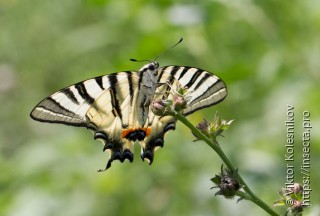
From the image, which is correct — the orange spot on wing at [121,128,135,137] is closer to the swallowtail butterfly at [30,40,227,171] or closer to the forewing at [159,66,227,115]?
the swallowtail butterfly at [30,40,227,171]

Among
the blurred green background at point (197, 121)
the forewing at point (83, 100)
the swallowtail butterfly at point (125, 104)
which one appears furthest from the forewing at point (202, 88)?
the blurred green background at point (197, 121)

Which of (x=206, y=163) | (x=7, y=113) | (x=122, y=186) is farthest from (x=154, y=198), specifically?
(x=7, y=113)

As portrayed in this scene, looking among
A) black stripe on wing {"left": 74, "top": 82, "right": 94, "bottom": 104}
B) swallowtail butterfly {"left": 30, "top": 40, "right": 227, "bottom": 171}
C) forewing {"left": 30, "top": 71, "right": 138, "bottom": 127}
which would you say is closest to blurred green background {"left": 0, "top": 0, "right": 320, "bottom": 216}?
swallowtail butterfly {"left": 30, "top": 40, "right": 227, "bottom": 171}

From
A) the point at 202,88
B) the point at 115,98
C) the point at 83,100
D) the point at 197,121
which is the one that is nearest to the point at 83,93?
the point at 83,100

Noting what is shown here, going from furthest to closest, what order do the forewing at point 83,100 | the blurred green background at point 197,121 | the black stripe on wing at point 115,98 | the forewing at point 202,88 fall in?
the blurred green background at point 197,121, the black stripe on wing at point 115,98, the forewing at point 83,100, the forewing at point 202,88

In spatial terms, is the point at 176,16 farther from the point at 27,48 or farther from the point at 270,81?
the point at 27,48

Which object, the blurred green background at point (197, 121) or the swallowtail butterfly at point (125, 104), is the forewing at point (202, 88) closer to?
the swallowtail butterfly at point (125, 104)
